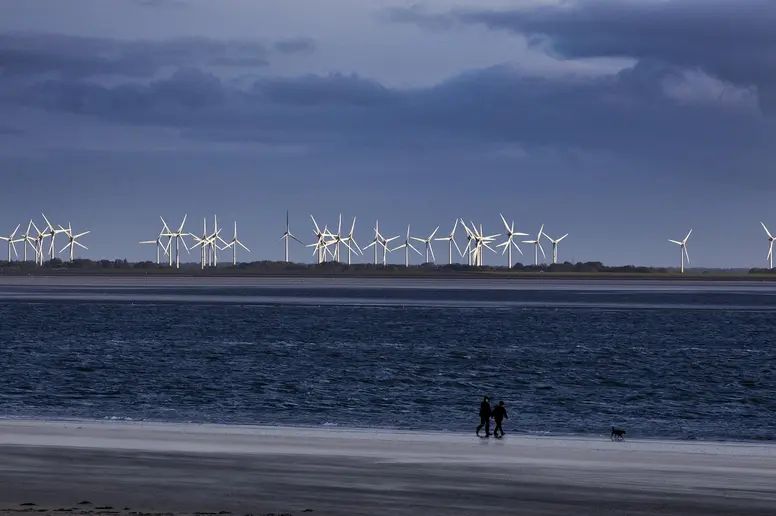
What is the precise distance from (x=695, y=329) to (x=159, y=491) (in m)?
88.7

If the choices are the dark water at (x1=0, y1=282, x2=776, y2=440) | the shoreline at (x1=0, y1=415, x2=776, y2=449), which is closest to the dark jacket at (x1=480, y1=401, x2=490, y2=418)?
the shoreline at (x1=0, y1=415, x2=776, y2=449)

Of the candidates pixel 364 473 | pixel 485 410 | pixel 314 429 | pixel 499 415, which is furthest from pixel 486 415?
pixel 364 473

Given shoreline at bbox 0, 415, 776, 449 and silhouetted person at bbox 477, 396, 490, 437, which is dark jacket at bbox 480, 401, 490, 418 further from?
shoreline at bbox 0, 415, 776, 449

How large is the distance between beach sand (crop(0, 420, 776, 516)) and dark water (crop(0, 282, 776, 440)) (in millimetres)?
4814

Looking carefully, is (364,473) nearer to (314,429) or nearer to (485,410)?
(485,410)

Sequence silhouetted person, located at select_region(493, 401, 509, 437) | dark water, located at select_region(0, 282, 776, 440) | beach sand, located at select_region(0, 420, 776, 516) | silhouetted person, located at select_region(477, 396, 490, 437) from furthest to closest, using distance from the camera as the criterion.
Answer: dark water, located at select_region(0, 282, 776, 440)
silhouetted person, located at select_region(493, 401, 509, 437)
silhouetted person, located at select_region(477, 396, 490, 437)
beach sand, located at select_region(0, 420, 776, 516)

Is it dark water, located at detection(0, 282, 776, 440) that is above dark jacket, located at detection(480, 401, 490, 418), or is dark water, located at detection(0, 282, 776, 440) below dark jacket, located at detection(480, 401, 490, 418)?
below

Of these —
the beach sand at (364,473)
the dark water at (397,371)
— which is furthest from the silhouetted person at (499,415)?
the dark water at (397,371)

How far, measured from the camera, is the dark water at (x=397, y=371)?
138 ft

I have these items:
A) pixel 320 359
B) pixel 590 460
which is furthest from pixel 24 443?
pixel 320 359

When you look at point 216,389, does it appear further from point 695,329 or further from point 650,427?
point 695,329

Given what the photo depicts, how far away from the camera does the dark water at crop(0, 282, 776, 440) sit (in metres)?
42.1

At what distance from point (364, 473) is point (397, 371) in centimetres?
3326

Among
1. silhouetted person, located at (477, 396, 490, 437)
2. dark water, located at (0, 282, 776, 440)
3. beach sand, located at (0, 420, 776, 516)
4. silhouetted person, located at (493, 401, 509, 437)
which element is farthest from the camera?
dark water, located at (0, 282, 776, 440)
